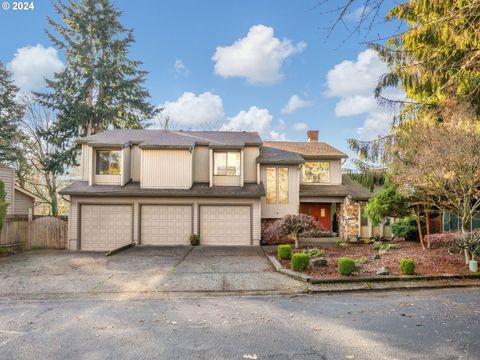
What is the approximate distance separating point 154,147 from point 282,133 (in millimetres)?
16613

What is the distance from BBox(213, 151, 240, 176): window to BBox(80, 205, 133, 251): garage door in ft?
15.0

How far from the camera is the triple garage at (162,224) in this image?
1381 cm

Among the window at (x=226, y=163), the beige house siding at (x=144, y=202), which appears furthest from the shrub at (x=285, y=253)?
the window at (x=226, y=163)

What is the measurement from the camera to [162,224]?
1405 cm

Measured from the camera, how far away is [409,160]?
1013 cm

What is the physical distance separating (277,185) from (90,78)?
694 inches

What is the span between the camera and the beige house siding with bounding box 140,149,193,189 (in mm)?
14289

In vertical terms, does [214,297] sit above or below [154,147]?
below

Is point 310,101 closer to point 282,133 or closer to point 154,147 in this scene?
point 282,133

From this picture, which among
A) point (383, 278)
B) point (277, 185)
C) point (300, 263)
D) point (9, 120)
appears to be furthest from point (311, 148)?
point (9, 120)

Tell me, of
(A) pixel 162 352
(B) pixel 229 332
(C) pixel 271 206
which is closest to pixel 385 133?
(C) pixel 271 206

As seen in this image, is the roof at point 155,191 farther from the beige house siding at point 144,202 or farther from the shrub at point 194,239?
the shrub at point 194,239

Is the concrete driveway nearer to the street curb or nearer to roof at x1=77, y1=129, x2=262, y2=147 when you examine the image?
the street curb

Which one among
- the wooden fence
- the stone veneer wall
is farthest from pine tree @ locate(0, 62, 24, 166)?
the stone veneer wall
